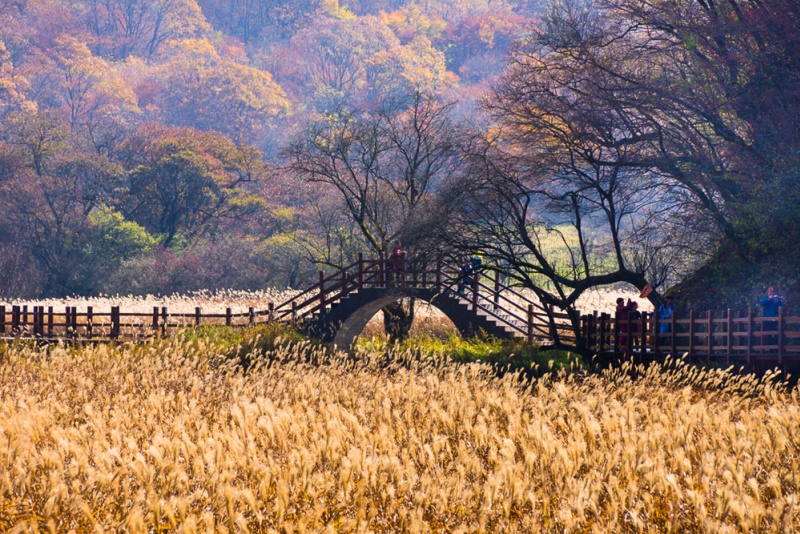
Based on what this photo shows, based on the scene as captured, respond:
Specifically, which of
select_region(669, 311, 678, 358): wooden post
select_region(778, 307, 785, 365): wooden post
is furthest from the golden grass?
select_region(669, 311, 678, 358): wooden post

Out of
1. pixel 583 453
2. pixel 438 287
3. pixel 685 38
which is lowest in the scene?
pixel 583 453

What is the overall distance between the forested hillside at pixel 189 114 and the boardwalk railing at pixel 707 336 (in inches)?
418

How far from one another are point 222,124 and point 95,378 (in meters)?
83.9

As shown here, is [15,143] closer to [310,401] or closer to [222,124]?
[222,124]

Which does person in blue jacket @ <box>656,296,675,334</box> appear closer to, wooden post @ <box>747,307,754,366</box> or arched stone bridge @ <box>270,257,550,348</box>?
wooden post @ <box>747,307,754,366</box>

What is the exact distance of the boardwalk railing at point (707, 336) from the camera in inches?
711

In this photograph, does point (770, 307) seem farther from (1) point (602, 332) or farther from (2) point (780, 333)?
(1) point (602, 332)

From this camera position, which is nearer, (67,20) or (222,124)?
(222,124)

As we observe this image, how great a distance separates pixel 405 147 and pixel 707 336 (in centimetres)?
1563

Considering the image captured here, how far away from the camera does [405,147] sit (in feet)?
108

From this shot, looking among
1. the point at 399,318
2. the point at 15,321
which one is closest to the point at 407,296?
the point at 399,318

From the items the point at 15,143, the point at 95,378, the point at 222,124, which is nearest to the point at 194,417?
the point at 95,378

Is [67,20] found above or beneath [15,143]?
above

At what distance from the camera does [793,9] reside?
2081cm
